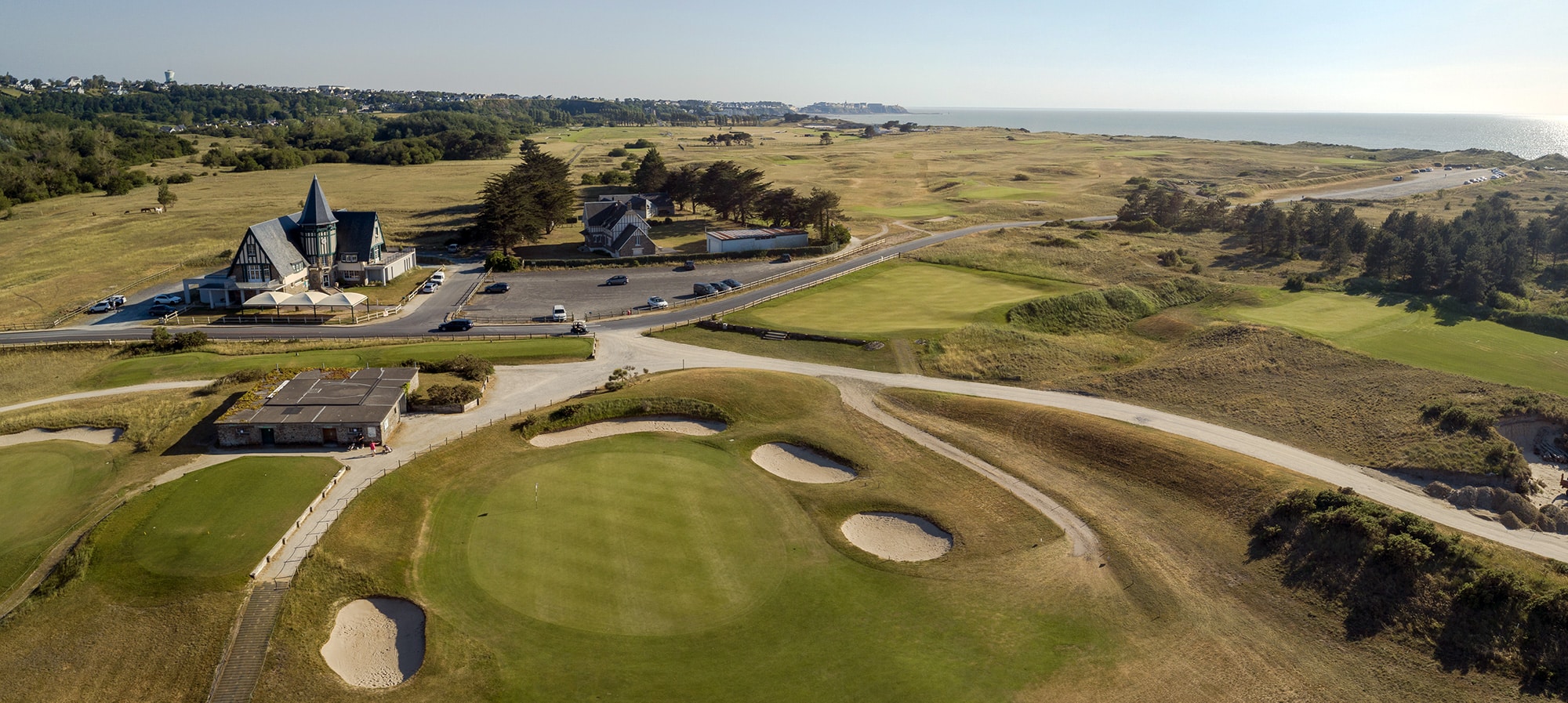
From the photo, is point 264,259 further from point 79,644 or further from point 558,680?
point 558,680

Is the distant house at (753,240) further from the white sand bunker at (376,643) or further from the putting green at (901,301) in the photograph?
the white sand bunker at (376,643)

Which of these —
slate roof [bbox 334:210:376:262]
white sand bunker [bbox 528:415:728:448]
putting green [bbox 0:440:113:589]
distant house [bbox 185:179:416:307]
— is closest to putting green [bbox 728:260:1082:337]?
white sand bunker [bbox 528:415:728:448]

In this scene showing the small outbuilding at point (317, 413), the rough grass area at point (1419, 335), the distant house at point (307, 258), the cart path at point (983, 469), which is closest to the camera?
the cart path at point (983, 469)

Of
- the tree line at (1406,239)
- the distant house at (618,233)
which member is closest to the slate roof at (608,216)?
the distant house at (618,233)

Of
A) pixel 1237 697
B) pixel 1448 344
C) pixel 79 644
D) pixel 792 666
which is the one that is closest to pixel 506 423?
pixel 79 644

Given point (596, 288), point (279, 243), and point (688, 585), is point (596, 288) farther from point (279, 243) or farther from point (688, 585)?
point (688, 585)

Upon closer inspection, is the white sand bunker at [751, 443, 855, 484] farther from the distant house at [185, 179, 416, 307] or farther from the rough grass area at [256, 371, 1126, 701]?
the distant house at [185, 179, 416, 307]
